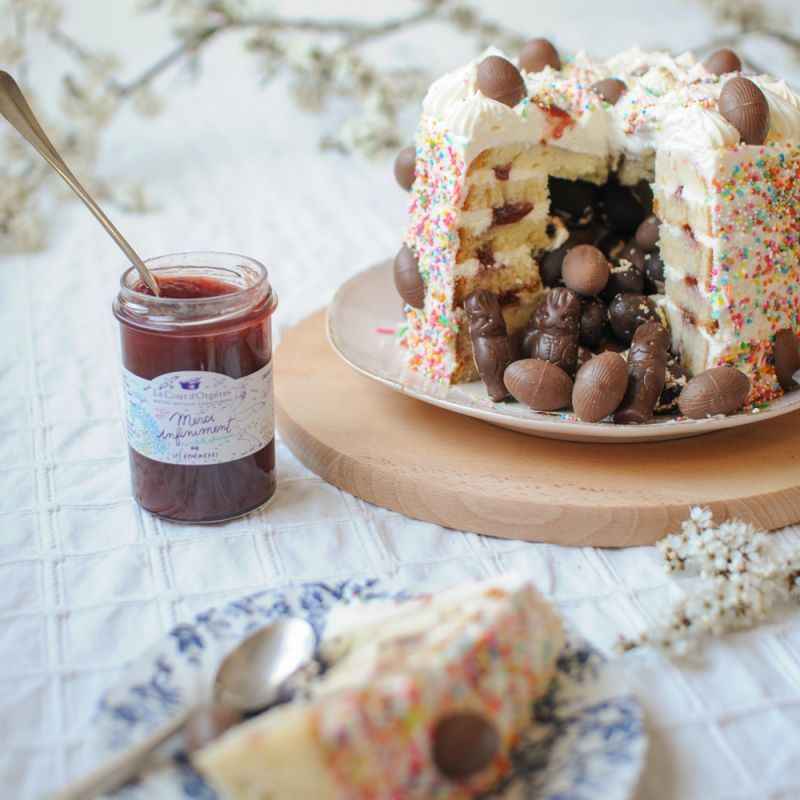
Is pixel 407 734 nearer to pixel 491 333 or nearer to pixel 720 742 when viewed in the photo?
pixel 720 742

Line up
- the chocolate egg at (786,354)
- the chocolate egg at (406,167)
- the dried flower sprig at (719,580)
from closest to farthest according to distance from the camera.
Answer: the dried flower sprig at (719,580) < the chocolate egg at (786,354) < the chocolate egg at (406,167)

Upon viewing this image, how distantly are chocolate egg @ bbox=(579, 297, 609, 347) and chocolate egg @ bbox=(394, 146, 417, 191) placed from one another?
18.6 inches

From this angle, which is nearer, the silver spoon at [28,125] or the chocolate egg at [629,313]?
the silver spoon at [28,125]

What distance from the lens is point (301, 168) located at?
396cm

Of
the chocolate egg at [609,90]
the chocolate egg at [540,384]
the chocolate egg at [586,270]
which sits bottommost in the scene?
the chocolate egg at [540,384]

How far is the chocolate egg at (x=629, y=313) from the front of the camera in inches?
85.6

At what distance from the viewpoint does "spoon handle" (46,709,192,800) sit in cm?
119

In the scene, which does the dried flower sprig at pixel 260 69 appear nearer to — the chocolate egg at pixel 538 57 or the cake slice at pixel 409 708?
the chocolate egg at pixel 538 57

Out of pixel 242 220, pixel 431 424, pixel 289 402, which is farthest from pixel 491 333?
pixel 242 220

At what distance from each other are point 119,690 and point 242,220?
7.78 ft

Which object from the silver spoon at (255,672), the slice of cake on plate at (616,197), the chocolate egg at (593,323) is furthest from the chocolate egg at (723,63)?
the silver spoon at (255,672)

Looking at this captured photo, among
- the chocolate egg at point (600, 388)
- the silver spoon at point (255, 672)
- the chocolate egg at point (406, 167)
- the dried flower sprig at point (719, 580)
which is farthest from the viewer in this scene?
the chocolate egg at point (406, 167)

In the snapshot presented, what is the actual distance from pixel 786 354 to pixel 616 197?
572mm

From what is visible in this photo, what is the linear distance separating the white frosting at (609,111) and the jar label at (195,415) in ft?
2.26
